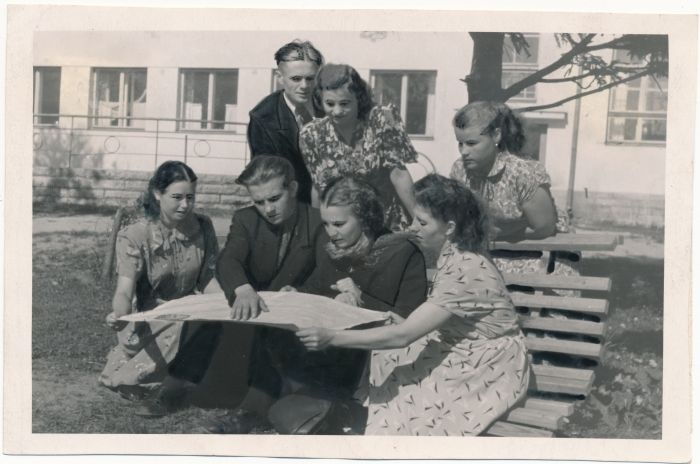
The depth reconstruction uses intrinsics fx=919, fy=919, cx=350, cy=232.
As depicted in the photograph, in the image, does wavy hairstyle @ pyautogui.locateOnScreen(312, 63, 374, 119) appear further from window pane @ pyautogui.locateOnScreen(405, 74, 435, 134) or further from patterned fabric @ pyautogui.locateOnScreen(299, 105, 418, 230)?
window pane @ pyautogui.locateOnScreen(405, 74, 435, 134)

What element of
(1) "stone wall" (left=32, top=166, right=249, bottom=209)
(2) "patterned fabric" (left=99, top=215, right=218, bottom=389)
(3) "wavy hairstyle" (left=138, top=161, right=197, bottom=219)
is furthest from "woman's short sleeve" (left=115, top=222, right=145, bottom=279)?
(1) "stone wall" (left=32, top=166, right=249, bottom=209)

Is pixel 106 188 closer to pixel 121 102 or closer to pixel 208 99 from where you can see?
pixel 121 102

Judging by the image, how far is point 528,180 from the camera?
5.01 meters

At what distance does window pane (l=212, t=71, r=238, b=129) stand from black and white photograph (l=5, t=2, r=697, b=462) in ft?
0.05

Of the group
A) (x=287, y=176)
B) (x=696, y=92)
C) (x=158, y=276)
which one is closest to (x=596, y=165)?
(x=696, y=92)

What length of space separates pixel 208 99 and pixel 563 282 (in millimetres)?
2430

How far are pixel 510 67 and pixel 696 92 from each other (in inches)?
42.7

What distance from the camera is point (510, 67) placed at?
5359 mm

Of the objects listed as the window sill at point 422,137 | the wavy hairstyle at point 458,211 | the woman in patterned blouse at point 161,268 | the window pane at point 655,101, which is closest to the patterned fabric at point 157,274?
the woman in patterned blouse at point 161,268

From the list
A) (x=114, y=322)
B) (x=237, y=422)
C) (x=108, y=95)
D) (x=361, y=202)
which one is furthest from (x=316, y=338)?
(x=108, y=95)

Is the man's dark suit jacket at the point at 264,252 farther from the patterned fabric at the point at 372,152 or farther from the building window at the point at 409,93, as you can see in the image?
the building window at the point at 409,93

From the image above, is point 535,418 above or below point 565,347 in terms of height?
below

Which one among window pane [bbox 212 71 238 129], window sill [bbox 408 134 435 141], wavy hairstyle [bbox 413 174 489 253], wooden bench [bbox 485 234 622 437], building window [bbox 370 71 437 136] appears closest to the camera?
wavy hairstyle [bbox 413 174 489 253]

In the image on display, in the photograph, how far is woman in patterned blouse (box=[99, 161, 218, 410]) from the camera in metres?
5.12
